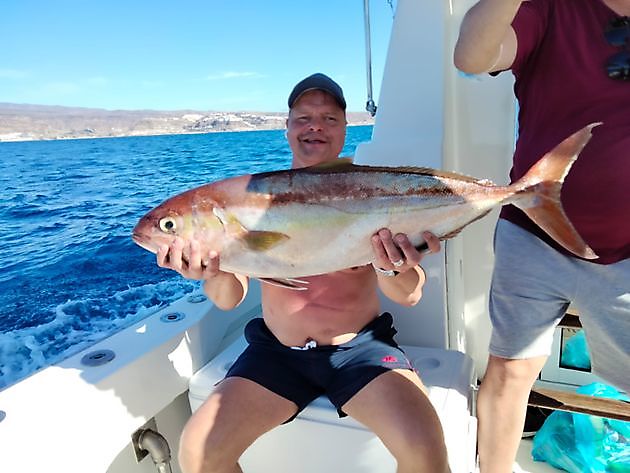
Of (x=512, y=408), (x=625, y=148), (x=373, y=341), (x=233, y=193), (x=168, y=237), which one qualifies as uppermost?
(x=625, y=148)

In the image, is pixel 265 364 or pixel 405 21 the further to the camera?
pixel 405 21

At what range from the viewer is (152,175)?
1827cm

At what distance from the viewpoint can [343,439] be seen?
6.25 ft

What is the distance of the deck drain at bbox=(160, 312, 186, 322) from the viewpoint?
98.0 inches

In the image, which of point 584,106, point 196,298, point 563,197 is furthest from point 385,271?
point 196,298

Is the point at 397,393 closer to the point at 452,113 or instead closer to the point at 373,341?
the point at 373,341

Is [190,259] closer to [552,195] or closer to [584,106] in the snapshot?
[552,195]

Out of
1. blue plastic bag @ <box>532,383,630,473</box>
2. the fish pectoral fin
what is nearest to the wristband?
the fish pectoral fin

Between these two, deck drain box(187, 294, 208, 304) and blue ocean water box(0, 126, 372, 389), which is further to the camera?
blue ocean water box(0, 126, 372, 389)

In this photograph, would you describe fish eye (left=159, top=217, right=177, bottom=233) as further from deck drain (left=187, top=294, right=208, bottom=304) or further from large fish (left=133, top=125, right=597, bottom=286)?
deck drain (left=187, top=294, right=208, bottom=304)

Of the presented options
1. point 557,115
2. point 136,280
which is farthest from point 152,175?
point 557,115

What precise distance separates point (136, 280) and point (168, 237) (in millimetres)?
4934

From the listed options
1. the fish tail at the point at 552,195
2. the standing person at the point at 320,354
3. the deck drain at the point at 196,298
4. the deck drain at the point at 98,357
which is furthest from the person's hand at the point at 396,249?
the deck drain at the point at 196,298

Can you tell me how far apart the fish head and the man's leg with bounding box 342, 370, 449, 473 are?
82 cm
